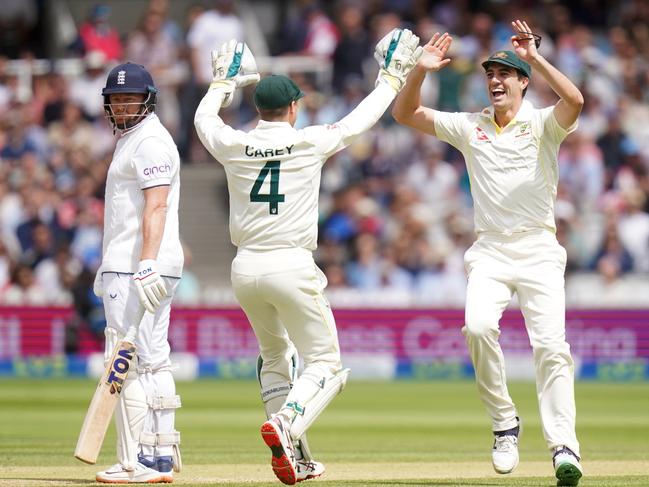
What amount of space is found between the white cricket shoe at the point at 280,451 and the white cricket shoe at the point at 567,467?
128cm

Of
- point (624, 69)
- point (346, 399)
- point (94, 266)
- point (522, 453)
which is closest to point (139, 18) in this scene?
point (94, 266)

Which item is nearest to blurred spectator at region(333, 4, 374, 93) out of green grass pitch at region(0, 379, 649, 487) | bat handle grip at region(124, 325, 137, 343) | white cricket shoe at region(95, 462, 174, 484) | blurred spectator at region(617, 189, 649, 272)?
blurred spectator at region(617, 189, 649, 272)

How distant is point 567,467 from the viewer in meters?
6.95

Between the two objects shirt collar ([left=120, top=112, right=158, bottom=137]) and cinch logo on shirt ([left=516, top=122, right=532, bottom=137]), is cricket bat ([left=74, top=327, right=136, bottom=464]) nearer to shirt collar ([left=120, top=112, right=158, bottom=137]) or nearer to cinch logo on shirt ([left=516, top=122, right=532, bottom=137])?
shirt collar ([left=120, top=112, right=158, bottom=137])

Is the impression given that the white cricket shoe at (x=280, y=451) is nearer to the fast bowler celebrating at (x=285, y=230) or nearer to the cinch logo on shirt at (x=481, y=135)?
the fast bowler celebrating at (x=285, y=230)

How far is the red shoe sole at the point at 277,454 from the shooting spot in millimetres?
6699

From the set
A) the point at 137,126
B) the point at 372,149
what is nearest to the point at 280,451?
the point at 137,126

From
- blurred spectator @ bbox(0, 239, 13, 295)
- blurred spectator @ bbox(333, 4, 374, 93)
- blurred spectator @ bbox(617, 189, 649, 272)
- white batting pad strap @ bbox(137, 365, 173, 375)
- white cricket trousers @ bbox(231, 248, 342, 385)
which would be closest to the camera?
white cricket trousers @ bbox(231, 248, 342, 385)

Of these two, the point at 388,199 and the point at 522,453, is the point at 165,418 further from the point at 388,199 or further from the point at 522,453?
the point at 388,199

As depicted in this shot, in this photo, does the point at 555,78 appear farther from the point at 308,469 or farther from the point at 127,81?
the point at 308,469

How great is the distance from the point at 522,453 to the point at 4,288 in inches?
390

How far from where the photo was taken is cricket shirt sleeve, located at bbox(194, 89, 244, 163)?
7277 millimetres

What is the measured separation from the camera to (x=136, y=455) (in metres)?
7.30

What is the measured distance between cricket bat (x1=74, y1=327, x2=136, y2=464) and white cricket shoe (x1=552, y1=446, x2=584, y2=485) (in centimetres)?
215
